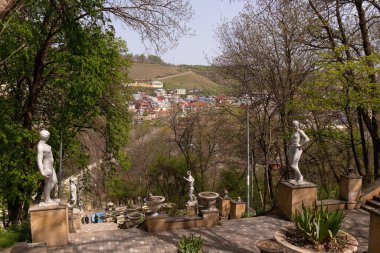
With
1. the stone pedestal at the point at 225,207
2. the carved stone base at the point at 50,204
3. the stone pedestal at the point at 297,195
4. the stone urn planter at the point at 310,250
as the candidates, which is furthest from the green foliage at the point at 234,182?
the stone urn planter at the point at 310,250

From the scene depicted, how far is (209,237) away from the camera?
8984mm

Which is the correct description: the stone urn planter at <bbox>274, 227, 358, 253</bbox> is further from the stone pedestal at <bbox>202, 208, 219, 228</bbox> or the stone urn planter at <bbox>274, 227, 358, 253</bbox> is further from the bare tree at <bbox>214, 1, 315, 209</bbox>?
the bare tree at <bbox>214, 1, 315, 209</bbox>

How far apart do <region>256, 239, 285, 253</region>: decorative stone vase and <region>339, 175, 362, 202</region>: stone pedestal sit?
186 inches

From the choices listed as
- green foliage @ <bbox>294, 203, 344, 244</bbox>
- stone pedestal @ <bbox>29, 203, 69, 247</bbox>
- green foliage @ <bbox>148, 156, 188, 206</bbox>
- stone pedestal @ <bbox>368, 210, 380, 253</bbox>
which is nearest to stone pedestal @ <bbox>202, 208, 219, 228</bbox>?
green foliage @ <bbox>294, 203, 344, 244</bbox>

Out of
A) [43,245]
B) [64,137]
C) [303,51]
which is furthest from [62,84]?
[303,51]

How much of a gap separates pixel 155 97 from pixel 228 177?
81.7 feet

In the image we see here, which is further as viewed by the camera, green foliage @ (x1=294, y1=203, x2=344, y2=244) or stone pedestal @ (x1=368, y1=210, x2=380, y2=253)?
stone pedestal @ (x1=368, y1=210, x2=380, y2=253)

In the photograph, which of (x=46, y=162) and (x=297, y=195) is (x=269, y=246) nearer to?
(x=297, y=195)

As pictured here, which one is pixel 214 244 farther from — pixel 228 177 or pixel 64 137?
pixel 228 177

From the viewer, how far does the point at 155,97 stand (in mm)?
49219

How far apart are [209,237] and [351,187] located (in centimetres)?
515

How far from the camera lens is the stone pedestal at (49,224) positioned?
7.94 m

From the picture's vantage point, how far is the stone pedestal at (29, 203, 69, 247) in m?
7.94

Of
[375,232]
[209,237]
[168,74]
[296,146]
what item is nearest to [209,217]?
[209,237]
